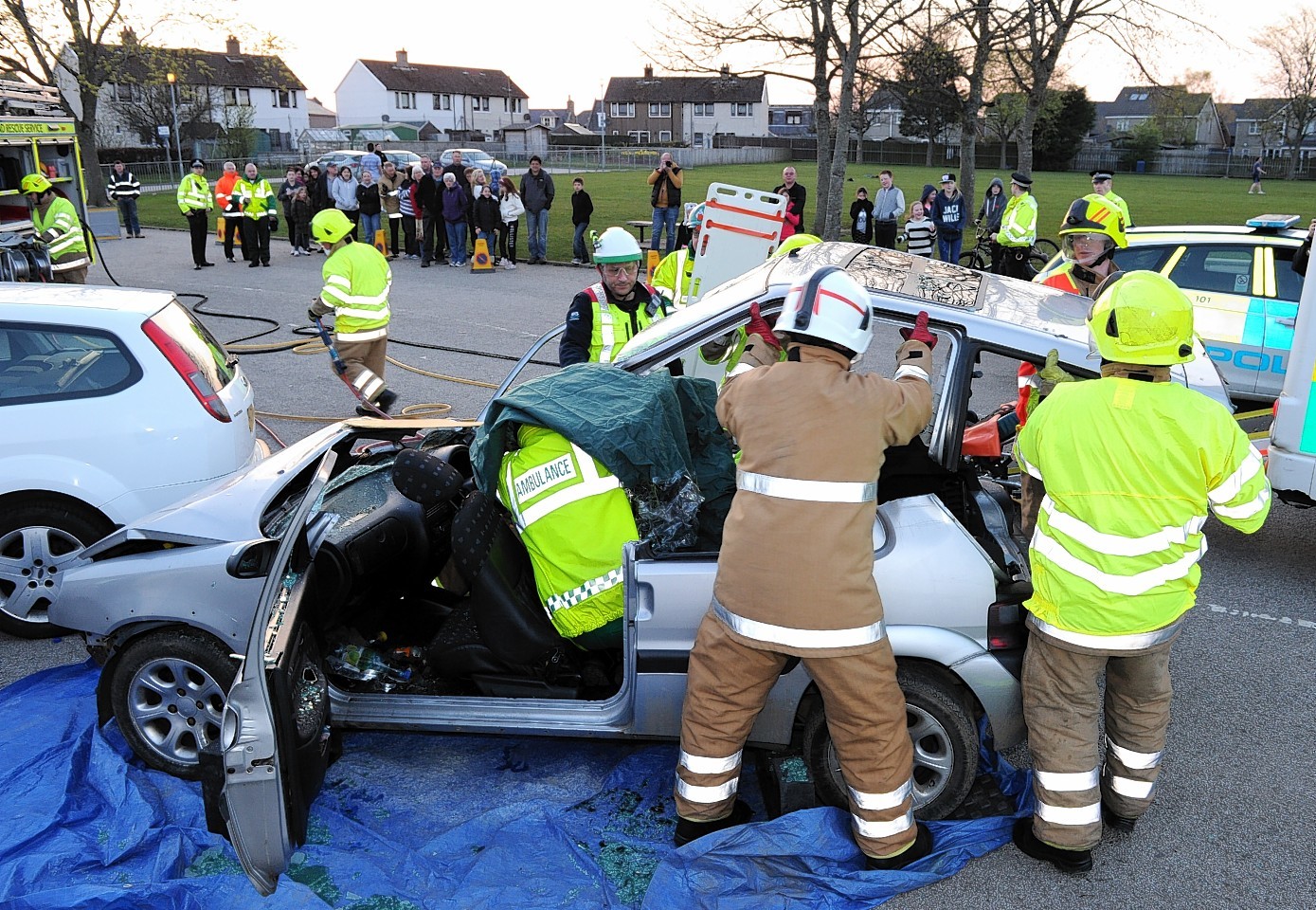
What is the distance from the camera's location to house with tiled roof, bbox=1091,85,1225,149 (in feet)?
234

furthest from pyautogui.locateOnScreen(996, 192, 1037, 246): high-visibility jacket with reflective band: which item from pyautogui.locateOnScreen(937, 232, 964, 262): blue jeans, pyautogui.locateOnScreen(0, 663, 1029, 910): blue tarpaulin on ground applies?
pyautogui.locateOnScreen(0, 663, 1029, 910): blue tarpaulin on ground

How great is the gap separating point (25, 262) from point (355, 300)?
4.88m

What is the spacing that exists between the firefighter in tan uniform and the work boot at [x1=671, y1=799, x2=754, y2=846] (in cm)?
31

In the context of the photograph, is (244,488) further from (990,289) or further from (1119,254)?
(1119,254)

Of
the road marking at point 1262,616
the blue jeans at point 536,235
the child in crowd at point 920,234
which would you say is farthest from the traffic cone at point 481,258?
the road marking at point 1262,616

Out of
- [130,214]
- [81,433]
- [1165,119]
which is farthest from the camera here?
[1165,119]

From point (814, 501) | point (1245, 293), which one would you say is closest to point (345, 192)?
point (1245, 293)

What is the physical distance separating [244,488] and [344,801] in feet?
4.06

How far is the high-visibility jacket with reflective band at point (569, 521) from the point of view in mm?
3461

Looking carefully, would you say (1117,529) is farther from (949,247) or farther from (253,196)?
(253,196)

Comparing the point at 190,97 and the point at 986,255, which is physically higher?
the point at 190,97

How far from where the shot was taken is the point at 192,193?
60.0ft

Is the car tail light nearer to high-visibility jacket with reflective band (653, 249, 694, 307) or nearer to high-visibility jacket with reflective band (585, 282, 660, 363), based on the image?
high-visibility jacket with reflective band (585, 282, 660, 363)

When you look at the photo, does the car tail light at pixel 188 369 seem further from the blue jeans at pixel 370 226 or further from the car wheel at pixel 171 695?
the blue jeans at pixel 370 226
